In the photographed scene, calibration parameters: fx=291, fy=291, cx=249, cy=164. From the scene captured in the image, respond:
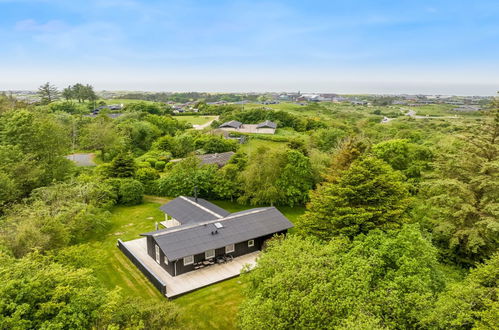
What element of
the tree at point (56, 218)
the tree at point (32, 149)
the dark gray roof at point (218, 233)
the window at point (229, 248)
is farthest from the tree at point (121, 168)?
the window at point (229, 248)

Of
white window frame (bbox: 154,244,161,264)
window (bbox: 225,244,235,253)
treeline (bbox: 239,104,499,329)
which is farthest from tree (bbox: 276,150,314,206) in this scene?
white window frame (bbox: 154,244,161,264)

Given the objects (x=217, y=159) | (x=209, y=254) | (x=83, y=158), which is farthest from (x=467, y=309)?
(x=83, y=158)

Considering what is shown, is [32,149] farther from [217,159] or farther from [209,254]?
[209,254]

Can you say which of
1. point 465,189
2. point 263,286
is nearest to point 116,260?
point 263,286

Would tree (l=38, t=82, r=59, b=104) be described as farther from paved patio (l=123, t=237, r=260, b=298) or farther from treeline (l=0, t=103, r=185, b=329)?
paved patio (l=123, t=237, r=260, b=298)

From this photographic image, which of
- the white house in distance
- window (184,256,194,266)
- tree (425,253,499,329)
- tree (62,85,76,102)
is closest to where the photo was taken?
tree (425,253,499,329)

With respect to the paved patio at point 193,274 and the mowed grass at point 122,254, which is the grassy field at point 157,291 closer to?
the mowed grass at point 122,254

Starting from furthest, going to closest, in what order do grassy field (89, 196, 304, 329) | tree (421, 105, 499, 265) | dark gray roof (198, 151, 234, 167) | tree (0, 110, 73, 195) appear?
dark gray roof (198, 151, 234, 167)
tree (0, 110, 73, 195)
tree (421, 105, 499, 265)
grassy field (89, 196, 304, 329)
